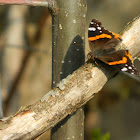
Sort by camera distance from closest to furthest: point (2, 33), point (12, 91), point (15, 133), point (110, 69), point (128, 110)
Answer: point (15, 133) < point (110, 69) < point (12, 91) < point (128, 110) < point (2, 33)

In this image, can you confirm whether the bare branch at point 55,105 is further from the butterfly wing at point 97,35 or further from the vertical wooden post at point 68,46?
the butterfly wing at point 97,35

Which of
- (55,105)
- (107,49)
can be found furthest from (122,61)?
(55,105)

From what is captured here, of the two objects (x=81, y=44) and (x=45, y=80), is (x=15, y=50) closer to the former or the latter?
(x=45, y=80)

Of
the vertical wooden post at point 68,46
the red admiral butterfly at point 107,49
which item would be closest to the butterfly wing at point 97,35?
the red admiral butterfly at point 107,49

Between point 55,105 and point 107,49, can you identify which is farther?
point 107,49

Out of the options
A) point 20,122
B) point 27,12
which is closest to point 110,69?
point 20,122

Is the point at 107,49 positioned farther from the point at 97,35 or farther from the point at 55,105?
the point at 55,105

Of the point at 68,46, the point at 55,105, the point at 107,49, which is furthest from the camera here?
the point at 107,49
